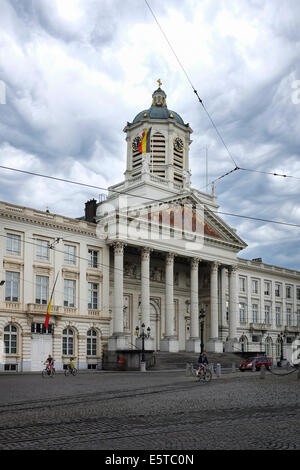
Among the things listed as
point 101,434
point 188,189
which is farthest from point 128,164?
point 101,434

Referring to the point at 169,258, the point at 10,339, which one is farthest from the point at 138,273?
the point at 10,339

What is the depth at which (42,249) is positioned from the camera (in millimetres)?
46844

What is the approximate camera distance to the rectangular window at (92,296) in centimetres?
4997

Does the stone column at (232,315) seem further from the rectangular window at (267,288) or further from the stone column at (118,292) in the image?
the stone column at (118,292)

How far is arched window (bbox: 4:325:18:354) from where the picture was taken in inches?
1699

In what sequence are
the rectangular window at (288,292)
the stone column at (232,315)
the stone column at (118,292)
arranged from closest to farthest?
the stone column at (118,292) → the stone column at (232,315) → the rectangular window at (288,292)

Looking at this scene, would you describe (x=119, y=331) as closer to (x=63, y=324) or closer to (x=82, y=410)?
(x=63, y=324)

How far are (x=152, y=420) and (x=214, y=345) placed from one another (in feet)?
146

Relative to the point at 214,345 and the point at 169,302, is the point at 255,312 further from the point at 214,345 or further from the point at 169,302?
the point at 169,302

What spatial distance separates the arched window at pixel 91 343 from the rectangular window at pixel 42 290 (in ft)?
18.4

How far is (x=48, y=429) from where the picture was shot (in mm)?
12047

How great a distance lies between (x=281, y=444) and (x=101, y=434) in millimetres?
3618

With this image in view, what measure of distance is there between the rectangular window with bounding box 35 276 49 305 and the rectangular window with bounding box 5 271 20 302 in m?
1.83

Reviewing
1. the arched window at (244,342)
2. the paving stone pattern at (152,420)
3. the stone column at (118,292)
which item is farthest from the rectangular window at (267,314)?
the paving stone pattern at (152,420)
